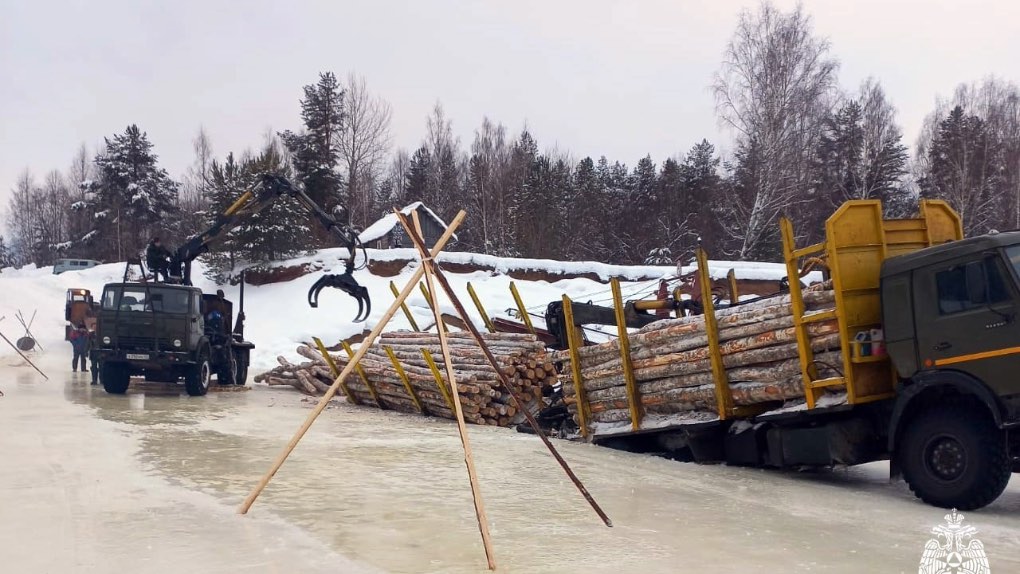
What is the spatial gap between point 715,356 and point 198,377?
12421 mm

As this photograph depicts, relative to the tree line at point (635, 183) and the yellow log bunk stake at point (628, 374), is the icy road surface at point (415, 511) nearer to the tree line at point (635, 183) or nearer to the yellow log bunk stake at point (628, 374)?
the yellow log bunk stake at point (628, 374)

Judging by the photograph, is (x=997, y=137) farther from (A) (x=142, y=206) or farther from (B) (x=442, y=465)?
(A) (x=142, y=206)

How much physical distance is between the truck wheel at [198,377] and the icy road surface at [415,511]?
18.7ft

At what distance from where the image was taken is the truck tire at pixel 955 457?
6.95m

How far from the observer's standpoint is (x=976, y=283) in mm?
7227

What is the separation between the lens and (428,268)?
6230mm

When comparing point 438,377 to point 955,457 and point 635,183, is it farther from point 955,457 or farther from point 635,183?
point 635,183

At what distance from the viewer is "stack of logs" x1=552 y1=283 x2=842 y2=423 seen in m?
8.68

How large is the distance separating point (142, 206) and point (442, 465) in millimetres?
50419

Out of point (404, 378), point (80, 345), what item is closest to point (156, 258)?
point (404, 378)

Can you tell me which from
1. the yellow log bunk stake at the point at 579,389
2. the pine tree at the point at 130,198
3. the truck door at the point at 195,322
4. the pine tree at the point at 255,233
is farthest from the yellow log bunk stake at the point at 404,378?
the pine tree at the point at 130,198

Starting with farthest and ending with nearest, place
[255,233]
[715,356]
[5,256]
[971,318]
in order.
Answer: [5,256] < [255,233] < [715,356] < [971,318]

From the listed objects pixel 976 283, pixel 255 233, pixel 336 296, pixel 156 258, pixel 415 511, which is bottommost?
pixel 415 511

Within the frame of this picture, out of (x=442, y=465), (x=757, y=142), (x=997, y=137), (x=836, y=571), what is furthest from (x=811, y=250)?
(x=997, y=137)
